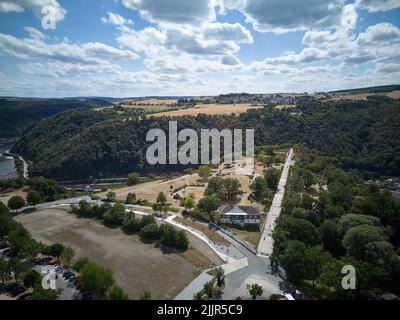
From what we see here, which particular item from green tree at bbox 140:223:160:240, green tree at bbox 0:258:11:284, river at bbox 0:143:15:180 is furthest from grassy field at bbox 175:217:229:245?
river at bbox 0:143:15:180

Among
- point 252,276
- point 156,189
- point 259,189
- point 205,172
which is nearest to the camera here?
point 252,276

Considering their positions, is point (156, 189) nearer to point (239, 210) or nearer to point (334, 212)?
point (239, 210)

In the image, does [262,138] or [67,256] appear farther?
[262,138]

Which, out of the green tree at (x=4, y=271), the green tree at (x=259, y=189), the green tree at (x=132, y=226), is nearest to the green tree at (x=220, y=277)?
the green tree at (x=132, y=226)

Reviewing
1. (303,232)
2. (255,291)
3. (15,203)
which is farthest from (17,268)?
(303,232)

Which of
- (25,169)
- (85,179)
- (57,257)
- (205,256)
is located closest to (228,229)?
(205,256)
